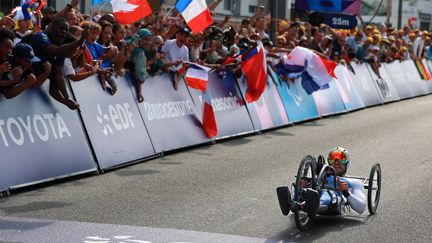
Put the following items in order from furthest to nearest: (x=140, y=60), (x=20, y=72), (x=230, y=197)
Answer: (x=140, y=60)
(x=20, y=72)
(x=230, y=197)

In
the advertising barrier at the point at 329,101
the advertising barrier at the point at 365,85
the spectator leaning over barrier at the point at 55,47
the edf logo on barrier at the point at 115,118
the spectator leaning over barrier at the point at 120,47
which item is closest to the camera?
the spectator leaning over barrier at the point at 55,47

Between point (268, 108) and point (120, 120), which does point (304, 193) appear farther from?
point (268, 108)

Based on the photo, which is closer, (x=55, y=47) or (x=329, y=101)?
(x=55, y=47)

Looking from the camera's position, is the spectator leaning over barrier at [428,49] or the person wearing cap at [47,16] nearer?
the person wearing cap at [47,16]

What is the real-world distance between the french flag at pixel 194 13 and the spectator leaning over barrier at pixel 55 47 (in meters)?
3.57

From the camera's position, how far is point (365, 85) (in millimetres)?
24969

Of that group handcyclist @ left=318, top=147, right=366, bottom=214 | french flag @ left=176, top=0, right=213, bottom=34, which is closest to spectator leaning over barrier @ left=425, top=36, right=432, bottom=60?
french flag @ left=176, top=0, right=213, bottom=34

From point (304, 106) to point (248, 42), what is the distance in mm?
3652

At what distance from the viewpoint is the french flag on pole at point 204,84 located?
15188mm

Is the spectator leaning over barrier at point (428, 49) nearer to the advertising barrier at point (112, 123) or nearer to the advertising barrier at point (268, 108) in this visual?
the advertising barrier at point (268, 108)

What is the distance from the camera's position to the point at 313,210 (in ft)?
26.3

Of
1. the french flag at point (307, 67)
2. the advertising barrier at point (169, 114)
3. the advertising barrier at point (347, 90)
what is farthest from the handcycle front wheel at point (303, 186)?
the advertising barrier at point (347, 90)

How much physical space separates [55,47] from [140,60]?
2.67m

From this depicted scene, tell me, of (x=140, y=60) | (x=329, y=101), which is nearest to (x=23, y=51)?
(x=140, y=60)
